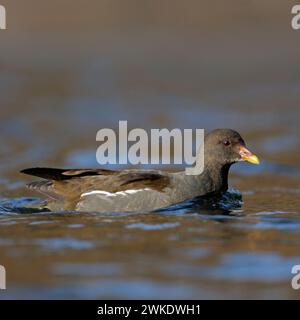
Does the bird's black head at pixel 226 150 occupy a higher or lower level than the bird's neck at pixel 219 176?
higher

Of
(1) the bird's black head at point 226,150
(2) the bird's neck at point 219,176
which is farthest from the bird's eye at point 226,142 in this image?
(2) the bird's neck at point 219,176

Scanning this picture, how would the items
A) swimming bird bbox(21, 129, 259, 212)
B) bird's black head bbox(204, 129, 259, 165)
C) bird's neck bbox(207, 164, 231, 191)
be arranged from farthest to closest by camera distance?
bird's black head bbox(204, 129, 259, 165) → bird's neck bbox(207, 164, 231, 191) → swimming bird bbox(21, 129, 259, 212)

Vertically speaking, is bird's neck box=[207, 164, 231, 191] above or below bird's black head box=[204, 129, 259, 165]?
below

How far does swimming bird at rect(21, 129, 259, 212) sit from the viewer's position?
1253 cm

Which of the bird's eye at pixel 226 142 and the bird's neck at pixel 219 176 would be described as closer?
the bird's neck at pixel 219 176

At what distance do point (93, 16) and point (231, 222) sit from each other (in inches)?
574

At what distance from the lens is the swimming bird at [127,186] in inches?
493

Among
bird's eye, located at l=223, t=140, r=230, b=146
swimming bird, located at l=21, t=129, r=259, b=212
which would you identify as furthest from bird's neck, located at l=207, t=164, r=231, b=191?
bird's eye, located at l=223, t=140, r=230, b=146

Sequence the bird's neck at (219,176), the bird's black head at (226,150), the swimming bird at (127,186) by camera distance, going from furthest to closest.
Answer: the bird's black head at (226,150) < the bird's neck at (219,176) < the swimming bird at (127,186)

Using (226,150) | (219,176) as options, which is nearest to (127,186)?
(219,176)

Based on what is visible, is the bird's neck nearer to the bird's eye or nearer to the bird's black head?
the bird's black head

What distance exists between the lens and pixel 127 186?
1255cm

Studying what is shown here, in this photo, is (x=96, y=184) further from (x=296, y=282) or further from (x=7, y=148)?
(x=7, y=148)

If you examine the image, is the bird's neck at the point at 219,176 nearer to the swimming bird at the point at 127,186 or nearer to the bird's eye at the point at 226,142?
the swimming bird at the point at 127,186
